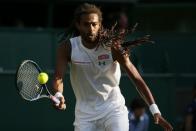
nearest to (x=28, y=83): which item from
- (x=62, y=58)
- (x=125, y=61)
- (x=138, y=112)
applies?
(x=62, y=58)

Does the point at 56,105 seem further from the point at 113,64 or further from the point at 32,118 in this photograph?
the point at 32,118

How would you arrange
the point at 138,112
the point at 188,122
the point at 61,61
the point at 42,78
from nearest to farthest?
the point at 42,78 → the point at 61,61 → the point at 138,112 → the point at 188,122

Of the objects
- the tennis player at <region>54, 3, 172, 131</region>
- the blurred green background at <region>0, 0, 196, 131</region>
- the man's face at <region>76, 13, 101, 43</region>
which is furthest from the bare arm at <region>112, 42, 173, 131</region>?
the blurred green background at <region>0, 0, 196, 131</region>

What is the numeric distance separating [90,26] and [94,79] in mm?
504

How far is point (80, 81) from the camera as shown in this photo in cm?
700

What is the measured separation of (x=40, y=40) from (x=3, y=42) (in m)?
0.64

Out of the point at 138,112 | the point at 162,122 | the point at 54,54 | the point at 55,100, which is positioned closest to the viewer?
the point at 55,100

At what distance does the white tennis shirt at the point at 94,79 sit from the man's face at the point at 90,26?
0.46 ft

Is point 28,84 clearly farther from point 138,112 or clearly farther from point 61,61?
point 138,112

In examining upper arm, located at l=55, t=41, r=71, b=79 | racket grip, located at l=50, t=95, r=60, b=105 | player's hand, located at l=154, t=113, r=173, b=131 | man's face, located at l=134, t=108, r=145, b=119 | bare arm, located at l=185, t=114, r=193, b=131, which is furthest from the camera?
bare arm, located at l=185, t=114, r=193, b=131

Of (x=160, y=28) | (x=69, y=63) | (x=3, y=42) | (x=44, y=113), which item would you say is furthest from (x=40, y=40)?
(x=69, y=63)

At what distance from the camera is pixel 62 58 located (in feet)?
22.8

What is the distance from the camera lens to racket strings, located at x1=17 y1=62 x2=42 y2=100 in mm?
6793

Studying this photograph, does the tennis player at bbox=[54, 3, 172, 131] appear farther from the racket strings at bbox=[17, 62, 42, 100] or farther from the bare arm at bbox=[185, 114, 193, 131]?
the bare arm at bbox=[185, 114, 193, 131]
